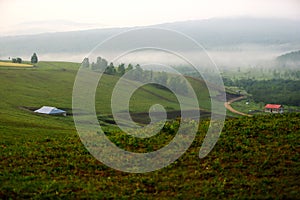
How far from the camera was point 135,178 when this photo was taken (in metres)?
15.9

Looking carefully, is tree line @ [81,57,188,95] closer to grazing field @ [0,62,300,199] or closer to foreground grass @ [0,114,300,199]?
grazing field @ [0,62,300,199]

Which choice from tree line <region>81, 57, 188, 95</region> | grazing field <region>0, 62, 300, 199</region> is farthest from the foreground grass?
tree line <region>81, 57, 188, 95</region>

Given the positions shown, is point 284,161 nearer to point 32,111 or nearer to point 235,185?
point 235,185

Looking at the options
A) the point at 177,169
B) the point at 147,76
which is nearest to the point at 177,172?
the point at 177,169

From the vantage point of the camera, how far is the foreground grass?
47.2 feet

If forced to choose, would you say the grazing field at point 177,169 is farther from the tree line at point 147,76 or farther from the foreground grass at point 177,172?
the tree line at point 147,76

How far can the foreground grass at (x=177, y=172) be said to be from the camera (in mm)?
14383

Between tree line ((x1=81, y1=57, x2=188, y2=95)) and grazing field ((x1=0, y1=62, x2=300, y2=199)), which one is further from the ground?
tree line ((x1=81, y1=57, x2=188, y2=95))

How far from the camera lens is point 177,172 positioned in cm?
1645

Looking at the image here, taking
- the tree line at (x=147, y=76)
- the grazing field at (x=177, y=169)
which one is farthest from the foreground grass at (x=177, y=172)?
the tree line at (x=147, y=76)

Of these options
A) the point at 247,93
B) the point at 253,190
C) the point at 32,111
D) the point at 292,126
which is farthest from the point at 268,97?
the point at 253,190

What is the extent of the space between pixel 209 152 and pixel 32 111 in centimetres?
5375

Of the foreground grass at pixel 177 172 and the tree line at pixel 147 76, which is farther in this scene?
the tree line at pixel 147 76

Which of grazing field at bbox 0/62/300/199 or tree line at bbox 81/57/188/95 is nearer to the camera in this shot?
grazing field at bbox 0/62/300/199
